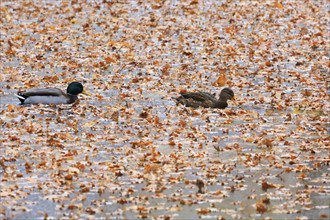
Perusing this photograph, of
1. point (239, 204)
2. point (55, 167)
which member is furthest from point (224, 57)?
point (239, 204)

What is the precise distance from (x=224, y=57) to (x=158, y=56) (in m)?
1.39

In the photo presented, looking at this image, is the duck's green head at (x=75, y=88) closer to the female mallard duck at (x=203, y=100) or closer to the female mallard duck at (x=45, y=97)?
the female mallard duck at (x=45, y=97)

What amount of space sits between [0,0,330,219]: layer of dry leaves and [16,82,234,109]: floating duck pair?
0.18 meters

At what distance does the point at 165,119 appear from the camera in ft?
49.3

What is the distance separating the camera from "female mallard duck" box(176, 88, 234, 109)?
52.2 feet

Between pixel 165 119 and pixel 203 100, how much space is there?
46.2 inches

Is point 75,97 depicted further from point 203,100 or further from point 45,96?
point 203,100

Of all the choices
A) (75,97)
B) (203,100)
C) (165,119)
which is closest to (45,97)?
(75,97)

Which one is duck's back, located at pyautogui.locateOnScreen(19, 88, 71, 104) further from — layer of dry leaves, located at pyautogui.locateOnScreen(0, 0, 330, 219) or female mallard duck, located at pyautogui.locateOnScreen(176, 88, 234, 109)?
female mallard duck, located at pyautogui.locateOnScreen(176, 88, 234, 109)

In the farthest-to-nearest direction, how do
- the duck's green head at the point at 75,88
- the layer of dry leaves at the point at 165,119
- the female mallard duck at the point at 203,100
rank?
1. the duck's green head at the point at 75,88
2. the female mallard duck at the point at 203,100
3. the layer of dry leaves at the point at 165,119

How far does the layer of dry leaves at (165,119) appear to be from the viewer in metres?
10.5

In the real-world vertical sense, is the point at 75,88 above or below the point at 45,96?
above

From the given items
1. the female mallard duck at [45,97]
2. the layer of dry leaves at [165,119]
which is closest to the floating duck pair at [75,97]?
the female mallard duck at [45,97]

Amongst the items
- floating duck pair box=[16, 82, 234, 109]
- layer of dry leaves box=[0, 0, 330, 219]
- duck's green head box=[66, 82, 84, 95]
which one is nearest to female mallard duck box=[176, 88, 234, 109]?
floating duck pair box=[16, 82, 234, 109]
